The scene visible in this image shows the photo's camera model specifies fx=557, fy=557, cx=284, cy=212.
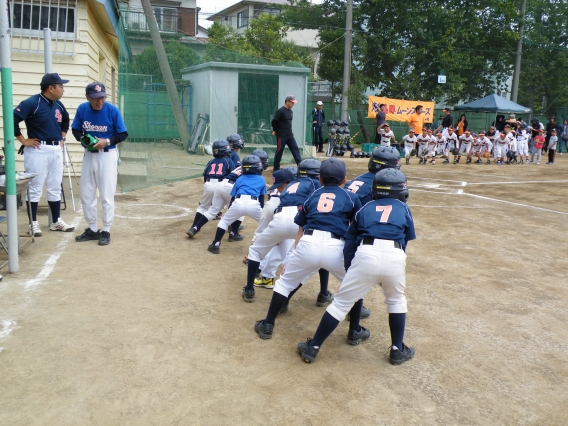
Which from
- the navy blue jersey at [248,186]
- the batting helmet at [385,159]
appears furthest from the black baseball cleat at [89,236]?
the batting helmet at [385,159]

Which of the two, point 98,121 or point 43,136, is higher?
point 98,121

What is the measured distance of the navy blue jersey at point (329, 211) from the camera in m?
4.35

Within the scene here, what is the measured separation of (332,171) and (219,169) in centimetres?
314

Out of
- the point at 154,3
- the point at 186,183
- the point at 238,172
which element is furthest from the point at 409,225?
the point at 154,3

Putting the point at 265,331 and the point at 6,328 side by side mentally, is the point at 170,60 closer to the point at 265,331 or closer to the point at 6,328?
the point at 6,328

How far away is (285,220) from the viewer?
5074mm

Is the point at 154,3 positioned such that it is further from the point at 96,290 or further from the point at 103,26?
the point at 96,290

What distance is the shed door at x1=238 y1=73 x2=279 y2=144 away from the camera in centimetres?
1656

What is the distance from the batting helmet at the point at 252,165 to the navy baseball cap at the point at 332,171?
6.62ft

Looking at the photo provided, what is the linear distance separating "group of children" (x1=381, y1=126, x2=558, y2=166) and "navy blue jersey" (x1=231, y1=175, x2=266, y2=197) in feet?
41.6

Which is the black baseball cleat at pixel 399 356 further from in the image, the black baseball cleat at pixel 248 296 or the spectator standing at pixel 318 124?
the spectator standing at pixel 318 124

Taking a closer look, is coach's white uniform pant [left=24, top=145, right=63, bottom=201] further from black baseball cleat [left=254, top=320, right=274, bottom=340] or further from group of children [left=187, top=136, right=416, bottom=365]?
black baseball cleat [left=254, top=320, right=274, bottom=340]

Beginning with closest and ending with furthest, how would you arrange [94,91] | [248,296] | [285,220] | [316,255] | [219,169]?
1. [316,255]
2. [285,220]
3. [248,296]
4. [94,91]
5. [219,169]

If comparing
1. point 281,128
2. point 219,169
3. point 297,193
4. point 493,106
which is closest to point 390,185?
point 297,193
